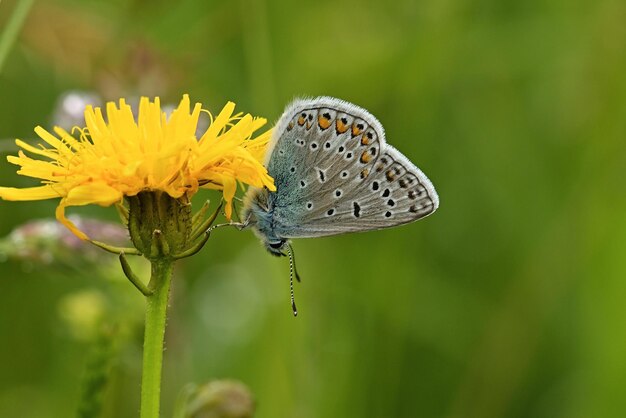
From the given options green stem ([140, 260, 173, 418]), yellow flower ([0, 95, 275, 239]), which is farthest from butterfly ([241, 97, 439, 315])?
green stem ([140, 260, 173, 418])

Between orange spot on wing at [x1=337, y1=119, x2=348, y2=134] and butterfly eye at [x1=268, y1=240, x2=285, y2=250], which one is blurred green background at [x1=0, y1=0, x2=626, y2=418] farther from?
orange spot on wing at [x1=337, y1=119, x2=348, y2=134]

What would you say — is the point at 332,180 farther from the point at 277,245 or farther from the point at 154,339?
the point at 154,339

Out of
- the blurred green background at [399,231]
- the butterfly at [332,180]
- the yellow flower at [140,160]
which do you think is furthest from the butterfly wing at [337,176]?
the blurred green background at [399,231]

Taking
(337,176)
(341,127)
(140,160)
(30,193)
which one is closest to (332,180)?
(337,176)

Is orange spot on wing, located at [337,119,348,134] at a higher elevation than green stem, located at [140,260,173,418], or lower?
higher

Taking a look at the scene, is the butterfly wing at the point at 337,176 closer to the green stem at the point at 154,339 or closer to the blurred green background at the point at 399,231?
the green stem at the point at 154,339

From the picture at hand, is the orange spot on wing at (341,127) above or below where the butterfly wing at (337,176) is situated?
above

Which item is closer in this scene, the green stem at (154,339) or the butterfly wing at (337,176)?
the green stem at (154,339)
